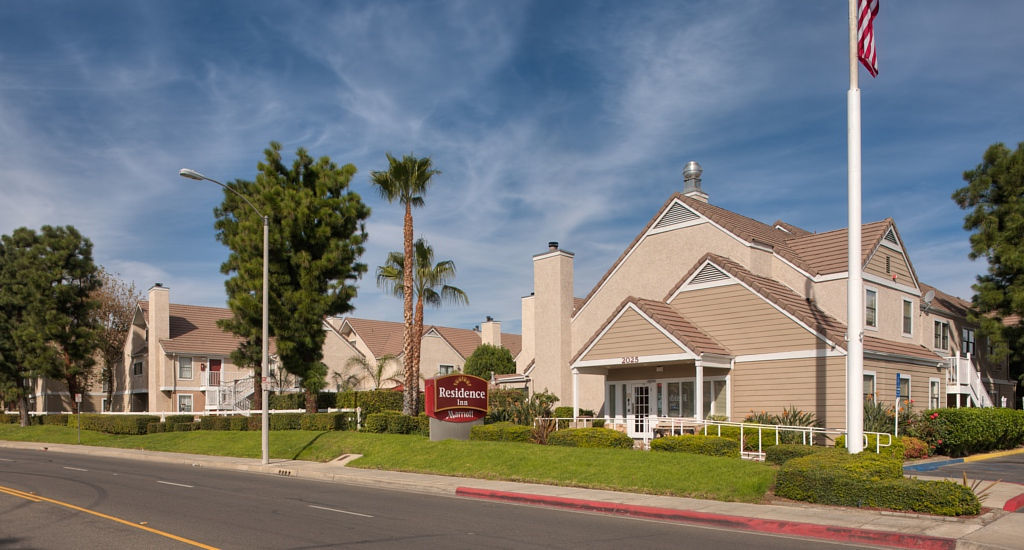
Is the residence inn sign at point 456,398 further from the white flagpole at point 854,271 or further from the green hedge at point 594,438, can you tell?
the white flagpole at point 854,271

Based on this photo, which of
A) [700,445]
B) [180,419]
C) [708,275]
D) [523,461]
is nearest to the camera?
[700,445]

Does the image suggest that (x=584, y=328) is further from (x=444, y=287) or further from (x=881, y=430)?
(x=881, y=430)

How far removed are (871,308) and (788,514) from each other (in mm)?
17153

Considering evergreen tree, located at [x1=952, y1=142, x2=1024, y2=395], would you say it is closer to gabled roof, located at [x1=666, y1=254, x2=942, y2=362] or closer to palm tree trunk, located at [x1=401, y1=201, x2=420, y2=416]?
gabled roof, located at [x1=666, y1=254, x2=942, y2=362]

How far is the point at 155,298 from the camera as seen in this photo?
54906 millimetres

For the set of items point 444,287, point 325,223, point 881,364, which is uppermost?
point 325,223

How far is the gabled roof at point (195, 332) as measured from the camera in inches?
2186

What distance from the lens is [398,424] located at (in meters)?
29.8

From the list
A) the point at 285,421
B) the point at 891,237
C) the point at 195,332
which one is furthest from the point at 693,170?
the point at 195,332

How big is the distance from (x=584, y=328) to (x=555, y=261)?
3207 millimetres

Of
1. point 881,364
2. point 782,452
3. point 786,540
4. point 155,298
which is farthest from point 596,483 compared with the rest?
point 155,298

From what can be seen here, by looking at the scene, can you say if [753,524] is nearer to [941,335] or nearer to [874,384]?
[874,384]

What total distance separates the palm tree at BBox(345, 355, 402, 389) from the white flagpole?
36134 mm

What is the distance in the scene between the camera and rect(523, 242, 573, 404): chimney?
33.3 m
